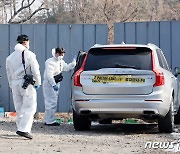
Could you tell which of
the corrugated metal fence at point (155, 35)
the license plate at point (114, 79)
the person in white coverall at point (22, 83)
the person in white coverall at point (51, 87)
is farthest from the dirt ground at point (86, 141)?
the corrugated metal fence at point (155, 35)

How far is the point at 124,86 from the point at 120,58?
67 centimetres

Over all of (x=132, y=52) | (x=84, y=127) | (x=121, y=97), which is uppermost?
(x=132, y=52)

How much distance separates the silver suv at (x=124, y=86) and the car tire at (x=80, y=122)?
0.15m

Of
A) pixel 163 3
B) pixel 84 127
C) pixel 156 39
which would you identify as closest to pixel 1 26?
pixel 156 39

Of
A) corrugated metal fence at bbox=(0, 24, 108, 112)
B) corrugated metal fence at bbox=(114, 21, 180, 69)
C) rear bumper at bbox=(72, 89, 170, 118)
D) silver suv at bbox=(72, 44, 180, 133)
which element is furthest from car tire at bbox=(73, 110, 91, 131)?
corrugated metal fence at bbox=(114, 21, 180, 69)

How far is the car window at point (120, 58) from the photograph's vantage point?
35.6 feet

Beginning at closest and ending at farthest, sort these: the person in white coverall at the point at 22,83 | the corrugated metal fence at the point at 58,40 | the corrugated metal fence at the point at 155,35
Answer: the person in white coverall at the point at 22,83 < the corrugated metal fence at the point at 155,35 < the corrugated metal fence at the point at 58,40

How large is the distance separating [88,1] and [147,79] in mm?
34818

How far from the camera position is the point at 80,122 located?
1152 centimetres

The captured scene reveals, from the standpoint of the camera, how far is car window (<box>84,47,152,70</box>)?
10852mm

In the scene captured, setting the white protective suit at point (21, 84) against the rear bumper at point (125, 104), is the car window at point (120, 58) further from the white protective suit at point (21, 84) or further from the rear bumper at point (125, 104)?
the white protective suit at point (21, 84)

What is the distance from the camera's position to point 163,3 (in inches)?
2144

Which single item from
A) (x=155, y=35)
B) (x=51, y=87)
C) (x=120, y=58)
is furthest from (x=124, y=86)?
(x=155, y=35)

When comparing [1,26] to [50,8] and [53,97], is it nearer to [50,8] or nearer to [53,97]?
[53,97]
